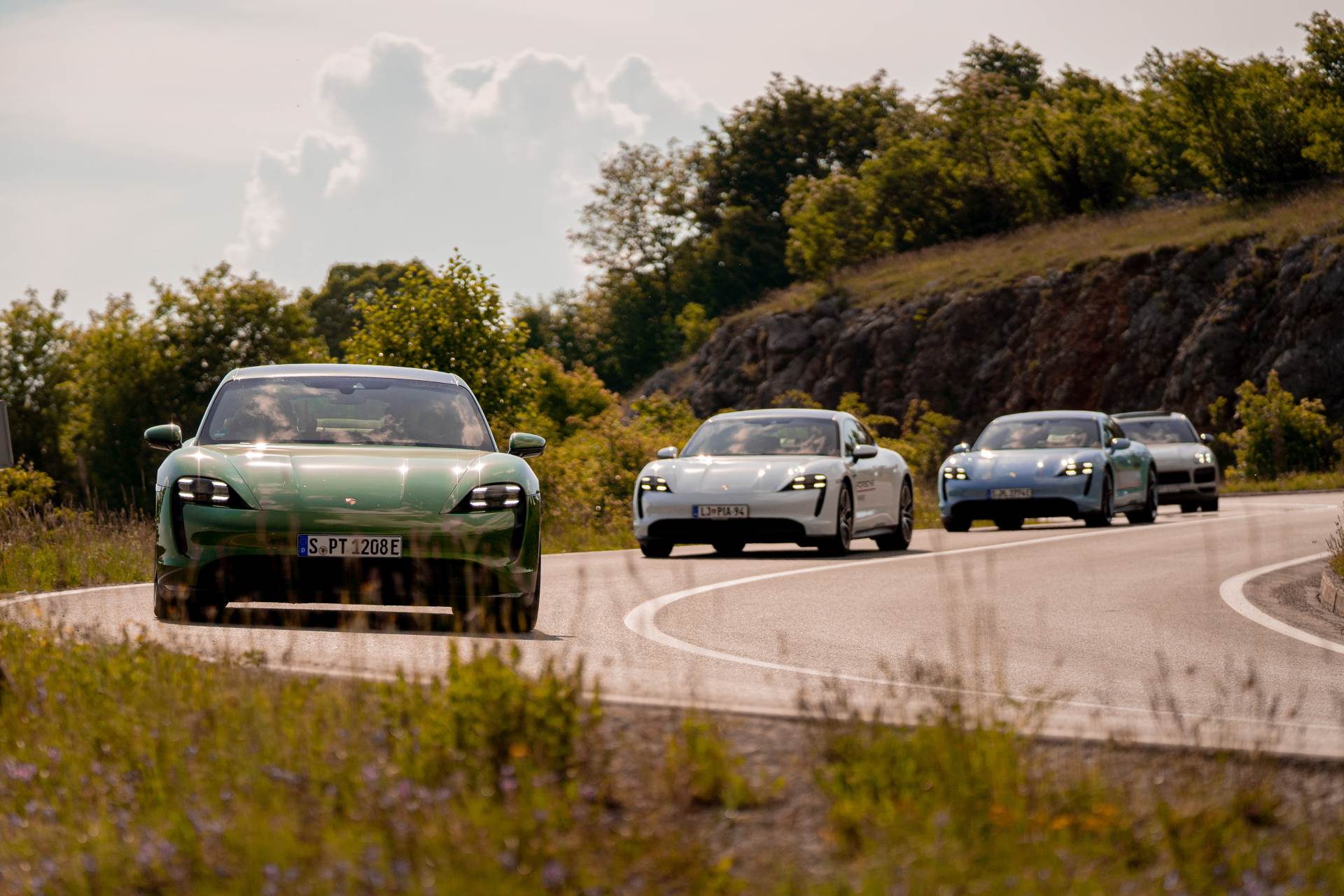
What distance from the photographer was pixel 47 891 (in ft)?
13.9

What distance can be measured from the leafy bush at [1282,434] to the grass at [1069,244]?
1335 centimetres

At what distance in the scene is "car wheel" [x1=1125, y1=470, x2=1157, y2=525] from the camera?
992 inches

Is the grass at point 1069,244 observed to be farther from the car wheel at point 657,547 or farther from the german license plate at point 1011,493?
the car wheel at point 657,547

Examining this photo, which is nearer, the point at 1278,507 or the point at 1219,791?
the point at 1219,791

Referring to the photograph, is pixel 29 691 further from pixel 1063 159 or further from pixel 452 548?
pixel 1063 159

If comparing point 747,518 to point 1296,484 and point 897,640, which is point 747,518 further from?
point 1296,484

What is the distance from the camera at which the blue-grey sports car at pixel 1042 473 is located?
22969mm

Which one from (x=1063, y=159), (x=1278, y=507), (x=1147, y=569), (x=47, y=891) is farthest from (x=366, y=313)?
(x=1063, y=159)

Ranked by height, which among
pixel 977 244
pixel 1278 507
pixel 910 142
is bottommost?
pixel 1278 507

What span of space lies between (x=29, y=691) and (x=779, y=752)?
301 centimetres

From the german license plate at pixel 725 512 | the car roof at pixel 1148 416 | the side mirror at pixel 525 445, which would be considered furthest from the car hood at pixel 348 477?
the car roof at pixel 1148 416

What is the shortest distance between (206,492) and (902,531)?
11.0m

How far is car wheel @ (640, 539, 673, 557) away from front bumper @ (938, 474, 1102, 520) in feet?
21.2

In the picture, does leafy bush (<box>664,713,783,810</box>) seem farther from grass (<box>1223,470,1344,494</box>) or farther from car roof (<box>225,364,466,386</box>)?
grass (<box>1223,470,1344,494</box>)
